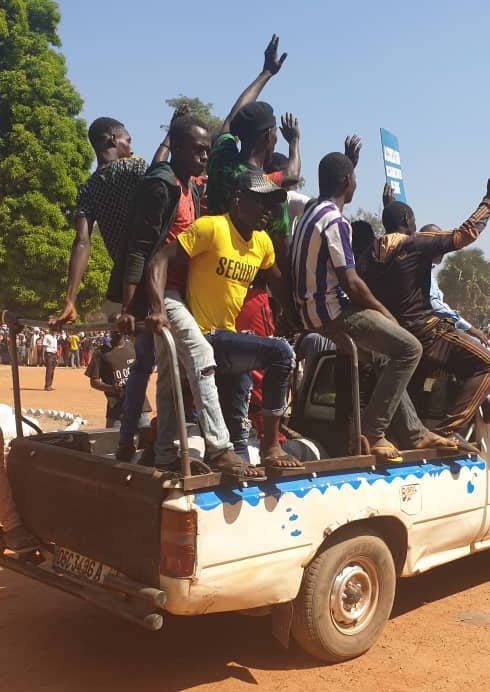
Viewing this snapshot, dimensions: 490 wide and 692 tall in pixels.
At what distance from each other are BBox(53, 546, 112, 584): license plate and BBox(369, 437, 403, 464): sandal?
156 centimetres

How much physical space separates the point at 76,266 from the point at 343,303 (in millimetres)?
1521

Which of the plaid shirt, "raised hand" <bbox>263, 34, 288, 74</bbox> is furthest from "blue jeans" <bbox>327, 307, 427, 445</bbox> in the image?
"raised hand" <bbox>263, 34, 288, 74</bbox>

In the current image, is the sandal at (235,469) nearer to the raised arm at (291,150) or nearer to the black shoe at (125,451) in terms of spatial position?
the black shoe at (125,451)

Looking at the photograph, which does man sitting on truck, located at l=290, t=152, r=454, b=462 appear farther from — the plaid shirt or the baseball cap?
the plaid shirt

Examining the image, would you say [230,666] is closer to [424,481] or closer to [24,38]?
[424,481]

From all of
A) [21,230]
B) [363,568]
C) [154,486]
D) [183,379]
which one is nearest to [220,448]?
[154,486]

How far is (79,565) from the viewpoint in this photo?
393 cm

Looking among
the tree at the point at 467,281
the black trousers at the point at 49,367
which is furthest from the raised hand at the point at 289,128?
the tree at the point at 467,281

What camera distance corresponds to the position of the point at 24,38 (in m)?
27.3

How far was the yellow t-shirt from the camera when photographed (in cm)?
396

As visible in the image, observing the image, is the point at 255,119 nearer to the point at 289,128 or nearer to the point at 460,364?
the point at 289,128

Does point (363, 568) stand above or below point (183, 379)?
below

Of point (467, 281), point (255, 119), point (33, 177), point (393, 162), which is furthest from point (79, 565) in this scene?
point (467, 281)

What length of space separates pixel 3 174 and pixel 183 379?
24607 mm
